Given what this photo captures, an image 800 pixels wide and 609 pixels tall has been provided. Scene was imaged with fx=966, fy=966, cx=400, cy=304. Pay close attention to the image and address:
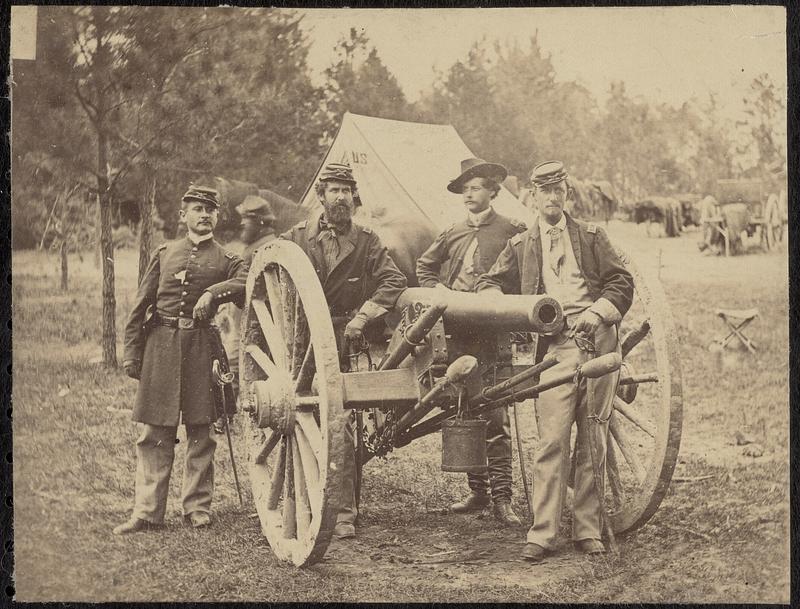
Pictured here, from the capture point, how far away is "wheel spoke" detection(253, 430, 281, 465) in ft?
16.1

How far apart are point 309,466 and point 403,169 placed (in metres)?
1.87

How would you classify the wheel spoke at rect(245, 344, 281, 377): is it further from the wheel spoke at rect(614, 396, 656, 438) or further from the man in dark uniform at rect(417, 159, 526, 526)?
the wheel spoke at rect(614, 396, 656, 438)

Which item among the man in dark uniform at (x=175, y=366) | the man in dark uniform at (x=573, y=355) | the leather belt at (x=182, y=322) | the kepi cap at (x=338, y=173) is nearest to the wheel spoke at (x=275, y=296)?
the man in dark uniform at (x=175, y=366)

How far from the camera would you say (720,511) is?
5.10m

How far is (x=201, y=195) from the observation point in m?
5.22

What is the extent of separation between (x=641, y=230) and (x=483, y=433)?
1.55m

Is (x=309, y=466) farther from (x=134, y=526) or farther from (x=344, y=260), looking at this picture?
(x=134, y=526)

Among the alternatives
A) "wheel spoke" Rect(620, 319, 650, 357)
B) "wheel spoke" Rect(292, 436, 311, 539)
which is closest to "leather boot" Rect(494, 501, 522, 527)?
"wheel spoke" Rect(620, 319, 650, 357)

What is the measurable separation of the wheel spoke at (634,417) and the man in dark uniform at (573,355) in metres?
0.25

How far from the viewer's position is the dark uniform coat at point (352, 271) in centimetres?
502

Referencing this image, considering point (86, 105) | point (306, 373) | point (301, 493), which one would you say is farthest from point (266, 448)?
point (86, 105)

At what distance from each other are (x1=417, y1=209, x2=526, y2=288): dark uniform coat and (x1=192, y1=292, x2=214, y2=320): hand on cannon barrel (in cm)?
115

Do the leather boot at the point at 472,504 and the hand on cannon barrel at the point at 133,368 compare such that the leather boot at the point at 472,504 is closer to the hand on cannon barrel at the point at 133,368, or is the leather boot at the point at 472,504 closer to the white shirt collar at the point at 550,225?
the white shirt collar at the point at 550,225

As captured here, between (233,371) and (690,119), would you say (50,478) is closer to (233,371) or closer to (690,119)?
(233,371)
